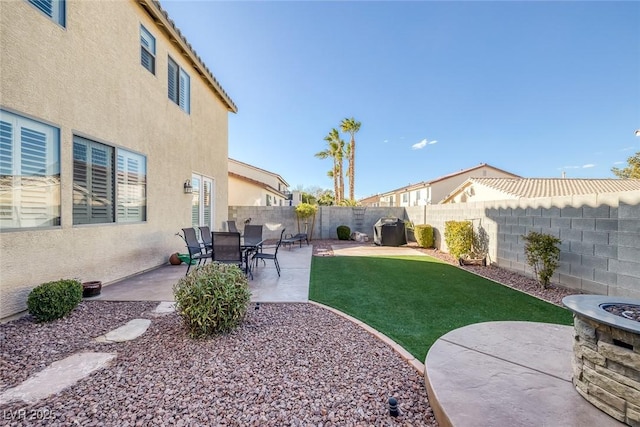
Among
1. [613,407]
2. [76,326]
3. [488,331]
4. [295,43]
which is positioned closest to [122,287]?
[76,326]

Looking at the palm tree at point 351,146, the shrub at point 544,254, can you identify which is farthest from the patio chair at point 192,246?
the palm tree at point 351,146

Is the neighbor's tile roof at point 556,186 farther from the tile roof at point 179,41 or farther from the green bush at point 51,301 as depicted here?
the green bush at point 51,301

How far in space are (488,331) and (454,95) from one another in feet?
53.0

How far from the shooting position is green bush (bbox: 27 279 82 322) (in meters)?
3.57

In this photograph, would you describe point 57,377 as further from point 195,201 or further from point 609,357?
point 195,201

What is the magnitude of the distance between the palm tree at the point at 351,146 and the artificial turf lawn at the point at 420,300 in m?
17.4

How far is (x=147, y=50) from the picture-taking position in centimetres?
683

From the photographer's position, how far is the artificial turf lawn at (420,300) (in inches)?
147

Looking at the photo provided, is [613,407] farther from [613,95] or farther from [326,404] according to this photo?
[613,95]

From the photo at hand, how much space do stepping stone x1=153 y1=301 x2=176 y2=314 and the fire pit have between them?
181 inches

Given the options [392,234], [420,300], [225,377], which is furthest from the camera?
[392,234]

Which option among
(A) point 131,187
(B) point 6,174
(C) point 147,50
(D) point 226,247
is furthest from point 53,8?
(D) point 226,247

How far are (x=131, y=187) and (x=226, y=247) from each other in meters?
2.63

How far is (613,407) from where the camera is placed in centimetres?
178
